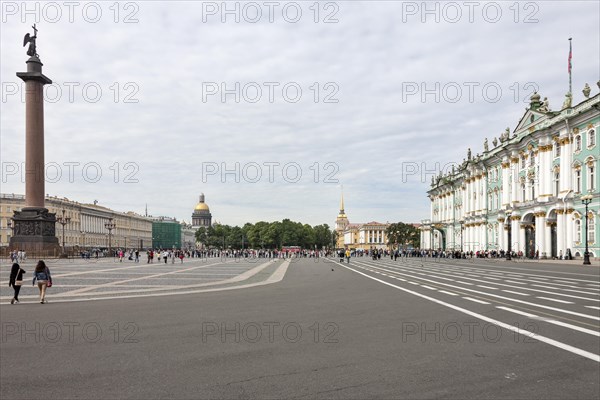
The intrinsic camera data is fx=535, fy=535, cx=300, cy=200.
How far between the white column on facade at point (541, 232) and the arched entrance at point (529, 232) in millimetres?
4231

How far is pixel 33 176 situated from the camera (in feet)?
186

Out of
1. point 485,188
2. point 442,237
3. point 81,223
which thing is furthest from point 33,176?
point 81,223

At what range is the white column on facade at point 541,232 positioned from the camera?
66.2 meters

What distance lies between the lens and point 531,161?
236 ft

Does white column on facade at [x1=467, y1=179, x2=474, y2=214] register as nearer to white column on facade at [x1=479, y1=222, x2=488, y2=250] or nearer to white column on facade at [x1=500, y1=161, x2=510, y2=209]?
white column on facade at [x1=479, y1=222, x2=488, y2=250]

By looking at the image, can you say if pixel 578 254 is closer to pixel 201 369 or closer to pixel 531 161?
pixel 531 161

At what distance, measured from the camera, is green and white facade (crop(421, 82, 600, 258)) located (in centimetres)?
5725

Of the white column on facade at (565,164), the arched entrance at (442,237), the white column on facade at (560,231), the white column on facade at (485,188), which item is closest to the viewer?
the white column on facade at (565,164)

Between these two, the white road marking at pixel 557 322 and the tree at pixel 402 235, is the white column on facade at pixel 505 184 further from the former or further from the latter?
the tree at pixel 402 235

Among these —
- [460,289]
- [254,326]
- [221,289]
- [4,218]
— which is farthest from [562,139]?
[4,218]

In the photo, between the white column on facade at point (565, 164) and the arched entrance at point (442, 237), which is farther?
the arched entrance at point (442, 237)

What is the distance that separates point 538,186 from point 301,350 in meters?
66.2

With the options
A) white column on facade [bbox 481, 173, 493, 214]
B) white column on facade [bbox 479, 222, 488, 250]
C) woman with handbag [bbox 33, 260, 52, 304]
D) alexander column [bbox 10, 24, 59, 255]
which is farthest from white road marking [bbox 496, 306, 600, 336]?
white column on facade [bbox 481, 173, 493, 214]

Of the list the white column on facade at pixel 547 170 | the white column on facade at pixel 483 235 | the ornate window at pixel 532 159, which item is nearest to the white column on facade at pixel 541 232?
the white column on facade at pixel 547 170
